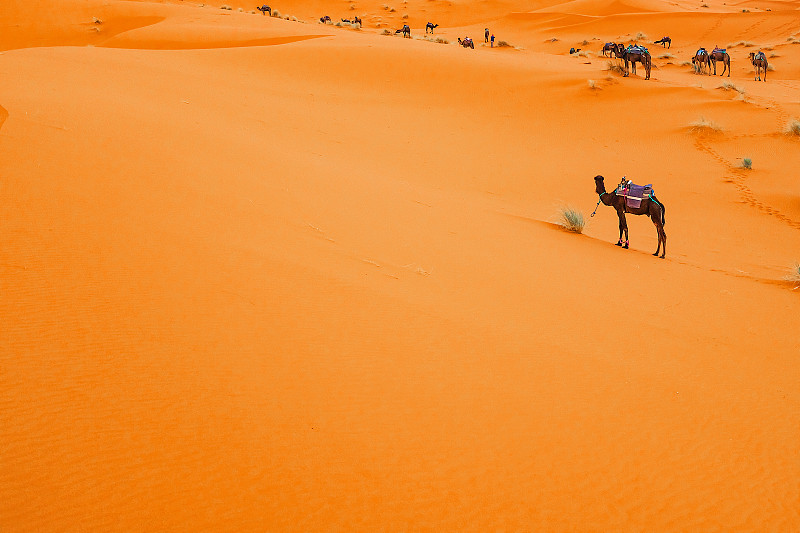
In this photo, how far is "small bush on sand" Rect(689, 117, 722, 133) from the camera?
53.6 ft

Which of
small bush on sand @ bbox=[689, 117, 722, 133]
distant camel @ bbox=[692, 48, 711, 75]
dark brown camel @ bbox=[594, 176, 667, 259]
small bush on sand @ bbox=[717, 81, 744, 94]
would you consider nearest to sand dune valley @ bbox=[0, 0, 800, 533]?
dark brown camel @ bbox=[594, 176, 667, 259]

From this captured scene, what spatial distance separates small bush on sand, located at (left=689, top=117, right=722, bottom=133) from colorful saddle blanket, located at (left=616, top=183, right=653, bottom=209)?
28.9 feet

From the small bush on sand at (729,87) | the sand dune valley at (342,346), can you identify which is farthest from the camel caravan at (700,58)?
the sand dune valley at (342,346)

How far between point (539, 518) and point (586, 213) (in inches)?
415

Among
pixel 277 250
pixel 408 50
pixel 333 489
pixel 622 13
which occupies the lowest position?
pixel 333 489

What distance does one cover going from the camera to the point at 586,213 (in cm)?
1231

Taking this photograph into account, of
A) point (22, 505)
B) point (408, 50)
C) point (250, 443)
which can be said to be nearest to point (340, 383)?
point (250, 443)

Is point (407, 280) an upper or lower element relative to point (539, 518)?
upper

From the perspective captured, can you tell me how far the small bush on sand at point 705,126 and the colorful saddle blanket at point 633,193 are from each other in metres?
8.81

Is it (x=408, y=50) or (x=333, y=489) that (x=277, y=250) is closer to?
(x=333, y=489)

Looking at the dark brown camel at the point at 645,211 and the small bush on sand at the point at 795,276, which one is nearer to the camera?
the small bush on sand at the point at 795,276

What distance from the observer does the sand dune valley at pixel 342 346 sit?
265 centimetres

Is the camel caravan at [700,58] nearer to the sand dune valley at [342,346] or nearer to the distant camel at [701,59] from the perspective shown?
the distant camel at [701,59]

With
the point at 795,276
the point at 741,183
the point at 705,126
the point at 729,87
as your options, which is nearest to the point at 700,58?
the point at 729,87
